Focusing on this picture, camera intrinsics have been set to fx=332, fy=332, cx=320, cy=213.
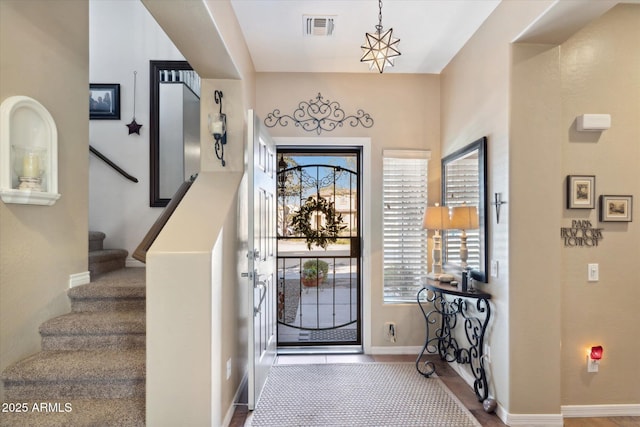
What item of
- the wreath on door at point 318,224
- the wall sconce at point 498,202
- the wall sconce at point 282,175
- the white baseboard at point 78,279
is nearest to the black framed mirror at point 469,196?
the wall sconce at point 498,202

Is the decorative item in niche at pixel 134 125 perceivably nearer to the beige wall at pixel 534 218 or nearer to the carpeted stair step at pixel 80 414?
the carpeted stair step at pixel 80 414

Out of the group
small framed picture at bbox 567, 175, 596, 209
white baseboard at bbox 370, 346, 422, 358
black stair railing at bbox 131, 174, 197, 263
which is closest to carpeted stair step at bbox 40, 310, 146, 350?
black stair railing at bbox 131, 174, 197, 263

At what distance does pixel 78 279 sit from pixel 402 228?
292 centimetres

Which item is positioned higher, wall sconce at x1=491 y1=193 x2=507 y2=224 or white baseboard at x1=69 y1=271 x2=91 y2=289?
wall sconce at x1=491 y1=193 x2=507 y2=224

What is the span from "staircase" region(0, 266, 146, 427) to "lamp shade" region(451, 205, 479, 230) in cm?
249

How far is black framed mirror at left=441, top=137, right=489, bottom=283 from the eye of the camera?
2.59 metres

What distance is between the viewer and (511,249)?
2277mm

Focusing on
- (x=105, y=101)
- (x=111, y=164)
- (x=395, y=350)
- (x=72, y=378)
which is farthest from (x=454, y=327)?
(x=105, y=101)

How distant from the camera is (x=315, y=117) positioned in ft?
11.5

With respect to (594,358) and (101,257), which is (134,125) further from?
(594,358)

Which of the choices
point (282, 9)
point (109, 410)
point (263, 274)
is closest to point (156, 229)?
point (263, 274)

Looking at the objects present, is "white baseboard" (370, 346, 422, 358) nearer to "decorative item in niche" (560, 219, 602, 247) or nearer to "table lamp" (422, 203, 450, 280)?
"table lamp" (422, 203, 450, 280)

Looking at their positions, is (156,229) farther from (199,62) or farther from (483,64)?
(483,64)

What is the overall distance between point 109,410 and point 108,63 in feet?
11.4
